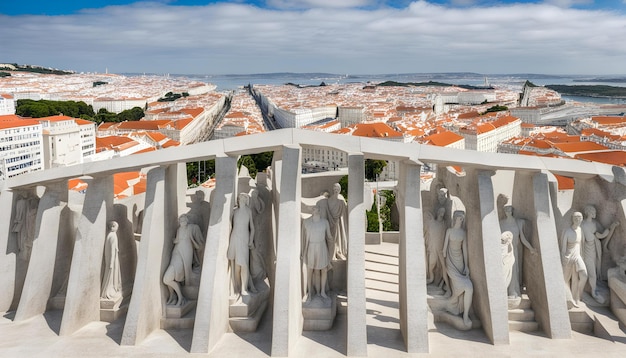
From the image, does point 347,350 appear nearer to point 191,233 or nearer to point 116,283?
point 191,233

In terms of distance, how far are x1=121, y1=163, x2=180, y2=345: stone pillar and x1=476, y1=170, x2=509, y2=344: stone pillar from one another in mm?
6552

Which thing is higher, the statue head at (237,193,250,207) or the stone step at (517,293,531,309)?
the statue head at (237,193,250,207)

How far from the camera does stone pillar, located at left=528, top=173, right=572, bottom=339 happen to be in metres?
10.3

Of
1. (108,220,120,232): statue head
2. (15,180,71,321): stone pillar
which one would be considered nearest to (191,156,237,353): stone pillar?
(108,220,120,232): statue head

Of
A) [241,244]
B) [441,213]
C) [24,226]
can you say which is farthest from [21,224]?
[441,213]

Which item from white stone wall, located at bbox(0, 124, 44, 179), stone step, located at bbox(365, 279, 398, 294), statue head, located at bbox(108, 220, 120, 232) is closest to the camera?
statue head, located at bbox(108, 220, 120, 232)

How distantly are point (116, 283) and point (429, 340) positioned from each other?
22.8 ft

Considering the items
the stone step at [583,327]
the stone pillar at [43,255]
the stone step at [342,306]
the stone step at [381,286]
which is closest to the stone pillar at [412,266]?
the stone step at [342,306]

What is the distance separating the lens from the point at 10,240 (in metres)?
11.8

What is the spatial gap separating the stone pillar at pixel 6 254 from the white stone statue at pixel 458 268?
391 inches

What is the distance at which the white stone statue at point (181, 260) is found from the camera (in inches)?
427

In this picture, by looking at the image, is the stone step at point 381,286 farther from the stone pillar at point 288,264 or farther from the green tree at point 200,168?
the green tree at point 200,168

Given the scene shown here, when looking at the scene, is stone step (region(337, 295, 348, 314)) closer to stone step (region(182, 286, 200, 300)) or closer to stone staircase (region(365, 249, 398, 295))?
stone staircase (region(365, 249, 398, 295))

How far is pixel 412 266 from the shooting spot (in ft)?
33.0
